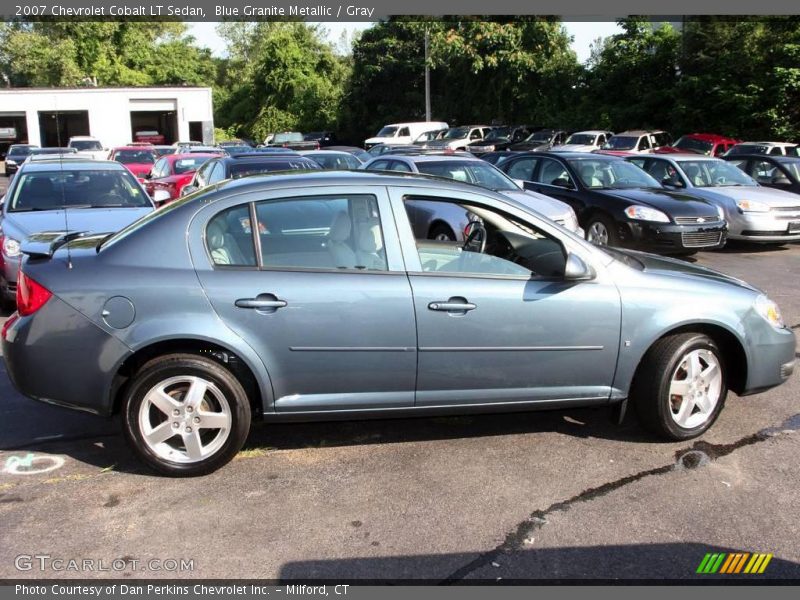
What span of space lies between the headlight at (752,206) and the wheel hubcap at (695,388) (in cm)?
829

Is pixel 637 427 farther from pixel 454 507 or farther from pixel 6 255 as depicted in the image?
pixel 6 255

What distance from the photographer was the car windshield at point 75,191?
26.6ft

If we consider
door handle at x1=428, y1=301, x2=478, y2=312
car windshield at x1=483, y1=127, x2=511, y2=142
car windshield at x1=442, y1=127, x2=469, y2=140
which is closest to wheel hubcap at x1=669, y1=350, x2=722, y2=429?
door handle at x1=428, y1=301, x2=478, y2=312

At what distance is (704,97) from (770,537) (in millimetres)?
30098

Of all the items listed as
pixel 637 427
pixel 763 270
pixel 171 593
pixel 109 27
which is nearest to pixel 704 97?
pixel 763 270

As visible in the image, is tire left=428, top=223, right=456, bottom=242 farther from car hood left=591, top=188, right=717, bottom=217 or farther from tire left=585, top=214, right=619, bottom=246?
car hood left=591, top=188, right=717, bottom=217

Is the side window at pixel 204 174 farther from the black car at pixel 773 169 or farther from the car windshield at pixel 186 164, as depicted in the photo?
the black car at pixel 773 169

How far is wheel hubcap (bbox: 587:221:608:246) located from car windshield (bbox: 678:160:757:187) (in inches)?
113

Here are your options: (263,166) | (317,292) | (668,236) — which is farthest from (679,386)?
(263,166)

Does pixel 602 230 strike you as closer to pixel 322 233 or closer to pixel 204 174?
pixel 204 174

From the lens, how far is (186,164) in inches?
667

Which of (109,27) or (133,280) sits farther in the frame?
(109,27)

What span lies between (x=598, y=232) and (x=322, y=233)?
747 centimetres

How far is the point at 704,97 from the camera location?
29.7m
